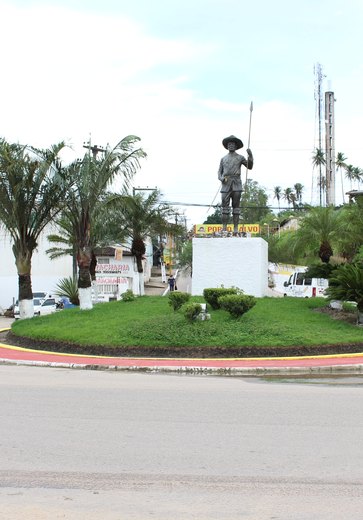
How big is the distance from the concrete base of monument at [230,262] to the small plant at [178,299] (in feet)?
10.3

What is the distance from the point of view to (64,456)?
6.27 metres

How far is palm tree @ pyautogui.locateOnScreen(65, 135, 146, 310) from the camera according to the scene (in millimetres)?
20531

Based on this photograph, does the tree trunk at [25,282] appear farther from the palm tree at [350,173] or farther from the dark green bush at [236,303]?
the palm tree at [350,173]

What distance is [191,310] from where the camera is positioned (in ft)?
54.9

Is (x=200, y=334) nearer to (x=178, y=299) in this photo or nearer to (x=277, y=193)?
(x=178, y=299)

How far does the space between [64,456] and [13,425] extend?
1.62 metres

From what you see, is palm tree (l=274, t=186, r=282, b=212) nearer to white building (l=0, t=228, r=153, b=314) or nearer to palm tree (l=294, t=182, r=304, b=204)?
palm tree (l=294, t=182, r=304, b=204)

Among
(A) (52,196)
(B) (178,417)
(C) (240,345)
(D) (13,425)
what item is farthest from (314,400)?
(A) (52,196)

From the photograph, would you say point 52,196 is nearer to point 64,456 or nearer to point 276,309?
point 276,309

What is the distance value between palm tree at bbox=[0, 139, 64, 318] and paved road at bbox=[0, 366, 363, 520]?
11660mm

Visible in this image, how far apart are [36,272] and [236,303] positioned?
38.3 metres

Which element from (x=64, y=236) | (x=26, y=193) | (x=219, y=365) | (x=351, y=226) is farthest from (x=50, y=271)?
(x=219, y=365)

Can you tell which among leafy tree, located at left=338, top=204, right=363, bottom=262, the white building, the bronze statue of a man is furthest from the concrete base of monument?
the white building

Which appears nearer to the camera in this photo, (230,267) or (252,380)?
(252,380)
